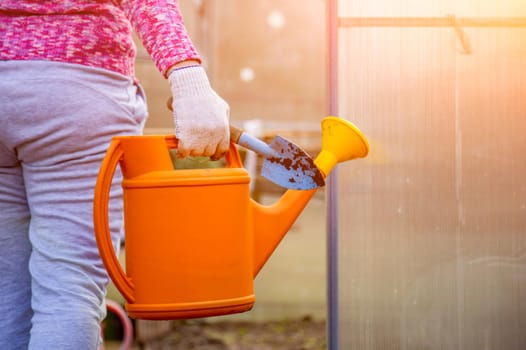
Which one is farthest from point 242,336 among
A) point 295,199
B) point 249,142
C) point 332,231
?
point 249,142

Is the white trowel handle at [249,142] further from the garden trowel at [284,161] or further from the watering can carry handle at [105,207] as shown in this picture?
the watering can carry handle at [105,207]

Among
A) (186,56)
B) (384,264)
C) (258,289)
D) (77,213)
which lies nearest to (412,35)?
(384,264)

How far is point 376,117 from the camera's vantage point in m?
1.88

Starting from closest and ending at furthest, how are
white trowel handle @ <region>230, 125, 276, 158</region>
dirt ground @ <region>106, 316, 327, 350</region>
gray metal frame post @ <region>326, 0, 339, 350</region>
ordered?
white trowel handle @ <region>230, 125, 276, 158</region> → gray metal frame post @ <region>326, 0, 339, 350</region> → dirt ground @ <region>106, 316, 327, 350</region>

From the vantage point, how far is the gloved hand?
48.7 inches

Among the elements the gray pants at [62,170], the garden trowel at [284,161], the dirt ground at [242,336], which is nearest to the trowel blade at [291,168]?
the garden trowel at [284,161]

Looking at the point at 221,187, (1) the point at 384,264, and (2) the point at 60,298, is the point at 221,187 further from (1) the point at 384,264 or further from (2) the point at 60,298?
(1) the point at 384,264

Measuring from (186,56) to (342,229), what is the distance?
75cm

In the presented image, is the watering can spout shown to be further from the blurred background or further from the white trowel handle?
the blurred background

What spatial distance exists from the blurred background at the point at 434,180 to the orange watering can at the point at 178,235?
60cm

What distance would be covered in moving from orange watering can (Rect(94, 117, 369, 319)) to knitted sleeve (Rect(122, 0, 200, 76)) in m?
0.13

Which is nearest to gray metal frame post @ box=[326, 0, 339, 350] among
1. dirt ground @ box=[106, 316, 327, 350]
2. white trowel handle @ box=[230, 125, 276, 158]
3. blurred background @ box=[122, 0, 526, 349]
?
blurred background @ box=[122, 0, 526, 349]

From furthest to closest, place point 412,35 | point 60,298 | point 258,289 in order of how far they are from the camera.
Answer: point 258,289
point 412,35
point 60,298

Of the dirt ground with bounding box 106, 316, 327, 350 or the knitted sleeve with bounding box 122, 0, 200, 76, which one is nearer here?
the knitted sleeve with bounding box 122, 0, 200, 76
